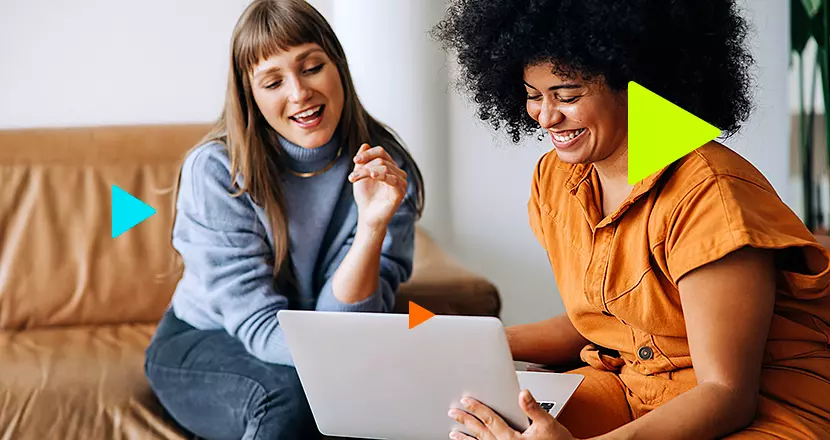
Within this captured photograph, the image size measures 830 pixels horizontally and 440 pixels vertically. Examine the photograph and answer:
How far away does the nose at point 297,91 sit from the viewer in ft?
5.30

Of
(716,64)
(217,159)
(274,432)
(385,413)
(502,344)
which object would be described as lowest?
(274,432)

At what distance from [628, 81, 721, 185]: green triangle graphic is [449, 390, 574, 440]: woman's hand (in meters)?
0.31

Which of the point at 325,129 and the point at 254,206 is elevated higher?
the point at 325,129

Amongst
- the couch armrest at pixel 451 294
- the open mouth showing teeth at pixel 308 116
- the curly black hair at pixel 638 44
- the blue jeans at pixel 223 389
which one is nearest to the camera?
the curly black hair at pixel 638 44

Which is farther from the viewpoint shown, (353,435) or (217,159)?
(217,159)

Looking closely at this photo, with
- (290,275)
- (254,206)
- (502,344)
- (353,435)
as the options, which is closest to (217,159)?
(254,206)

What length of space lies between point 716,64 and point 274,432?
2.67 feet

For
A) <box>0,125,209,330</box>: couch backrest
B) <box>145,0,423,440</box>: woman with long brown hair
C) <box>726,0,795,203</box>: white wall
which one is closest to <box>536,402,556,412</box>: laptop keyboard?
<box>145,0,423,440</box>: woman with long brown hair

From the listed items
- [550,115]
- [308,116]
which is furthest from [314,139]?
[550,115]

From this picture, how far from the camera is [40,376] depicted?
176 cm

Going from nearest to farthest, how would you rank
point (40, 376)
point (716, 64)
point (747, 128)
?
1. point (716, 64)
2. point (40, 376)
3. point (747, 128)

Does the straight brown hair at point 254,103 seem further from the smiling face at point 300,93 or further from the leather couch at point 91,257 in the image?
the leather couch at point 91,257

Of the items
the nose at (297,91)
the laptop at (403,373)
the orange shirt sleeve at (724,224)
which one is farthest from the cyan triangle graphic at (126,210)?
the orange shirt sleeve at (724,224)

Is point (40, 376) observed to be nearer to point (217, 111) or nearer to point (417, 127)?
point (217, 111)
